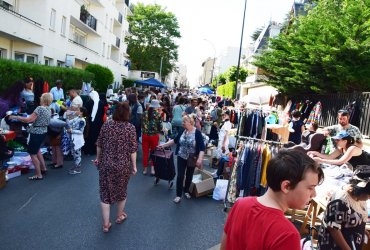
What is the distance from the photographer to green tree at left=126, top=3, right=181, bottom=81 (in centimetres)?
6150

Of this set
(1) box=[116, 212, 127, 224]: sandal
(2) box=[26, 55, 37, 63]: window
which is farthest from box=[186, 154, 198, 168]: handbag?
(2) box=[26, 55, 37, 63]: window

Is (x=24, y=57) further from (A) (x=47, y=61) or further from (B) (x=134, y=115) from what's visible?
(B) (x=134, y=115)

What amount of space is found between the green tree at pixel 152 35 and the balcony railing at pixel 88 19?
28.0 metres

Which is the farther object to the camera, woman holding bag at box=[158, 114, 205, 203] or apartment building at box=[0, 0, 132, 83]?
apartment building at box=[0, 0, 132, 83]

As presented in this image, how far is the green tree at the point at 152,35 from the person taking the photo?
61500 mm

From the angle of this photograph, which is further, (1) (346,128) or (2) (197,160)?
(2) (197,160)

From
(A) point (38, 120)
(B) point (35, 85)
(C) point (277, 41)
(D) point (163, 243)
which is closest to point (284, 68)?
(C) point (277, 41)

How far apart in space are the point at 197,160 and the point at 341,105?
7.83 m

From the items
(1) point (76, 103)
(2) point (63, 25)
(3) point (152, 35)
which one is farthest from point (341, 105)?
(3) point (152, 35)

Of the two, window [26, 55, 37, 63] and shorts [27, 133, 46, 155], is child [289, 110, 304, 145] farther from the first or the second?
window [26, 55, 37, 63]

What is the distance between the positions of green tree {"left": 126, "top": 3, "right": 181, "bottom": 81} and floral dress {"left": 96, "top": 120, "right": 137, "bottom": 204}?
58689mm

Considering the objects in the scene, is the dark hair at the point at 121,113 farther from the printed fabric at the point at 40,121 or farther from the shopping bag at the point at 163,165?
the shopping bag at the point at 163,165

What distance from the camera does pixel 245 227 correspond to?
6.63ft

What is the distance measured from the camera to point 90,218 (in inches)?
233
